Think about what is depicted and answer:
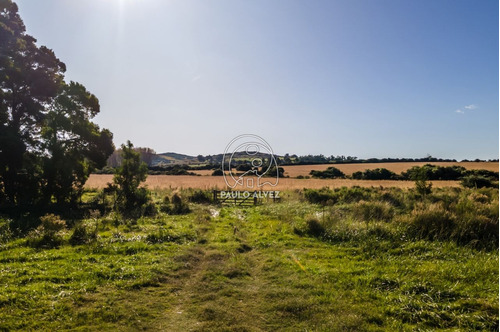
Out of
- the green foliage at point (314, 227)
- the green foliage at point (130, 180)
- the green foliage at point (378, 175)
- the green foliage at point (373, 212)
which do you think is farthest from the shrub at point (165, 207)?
the green foliage at point (378, 175)

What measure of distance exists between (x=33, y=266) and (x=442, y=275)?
425 inches

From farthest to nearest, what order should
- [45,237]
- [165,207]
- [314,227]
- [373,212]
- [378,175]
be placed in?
[378,175]
[165,207]
[373,212]
[314,227]
[45,237]

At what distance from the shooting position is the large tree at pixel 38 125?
17688mm

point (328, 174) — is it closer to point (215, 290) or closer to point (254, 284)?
point (254, 284)

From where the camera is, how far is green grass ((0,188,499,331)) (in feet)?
16.0

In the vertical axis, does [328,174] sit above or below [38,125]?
below

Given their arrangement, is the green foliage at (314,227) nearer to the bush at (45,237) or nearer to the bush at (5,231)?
the bush at (45,237)

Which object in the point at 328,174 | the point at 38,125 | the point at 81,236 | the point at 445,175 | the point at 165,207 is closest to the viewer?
the point at 81,236

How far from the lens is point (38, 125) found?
70.6 feet

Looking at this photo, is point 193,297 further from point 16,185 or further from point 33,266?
point 16,185

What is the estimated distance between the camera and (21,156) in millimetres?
18859

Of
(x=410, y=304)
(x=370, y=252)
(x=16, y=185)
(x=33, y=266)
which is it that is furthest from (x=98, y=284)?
(x=16, y=185)

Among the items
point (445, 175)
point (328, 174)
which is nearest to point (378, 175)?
point (328, 174)

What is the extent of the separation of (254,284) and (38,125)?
78.9 feet
